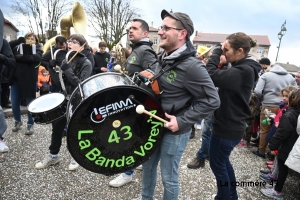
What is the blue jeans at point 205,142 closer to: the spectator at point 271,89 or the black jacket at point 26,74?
the spectator at point 271,89

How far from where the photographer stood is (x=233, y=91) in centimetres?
209

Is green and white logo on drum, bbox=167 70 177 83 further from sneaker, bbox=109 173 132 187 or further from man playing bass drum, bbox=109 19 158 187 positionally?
sneaker, bbox=109 173 132 187

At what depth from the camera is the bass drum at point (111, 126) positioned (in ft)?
4.64

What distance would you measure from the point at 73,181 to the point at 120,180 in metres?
0.62

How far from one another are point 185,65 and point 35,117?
1639 mm

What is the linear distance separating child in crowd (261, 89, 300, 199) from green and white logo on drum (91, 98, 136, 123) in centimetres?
234

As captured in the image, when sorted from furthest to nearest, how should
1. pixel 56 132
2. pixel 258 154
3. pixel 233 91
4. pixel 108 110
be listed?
pixel 258 154
pixel 56 132
pixel 233 91
pixel 108 110

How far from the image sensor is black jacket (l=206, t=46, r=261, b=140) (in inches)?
79.6

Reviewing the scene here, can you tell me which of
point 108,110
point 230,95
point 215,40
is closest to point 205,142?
point 230,95

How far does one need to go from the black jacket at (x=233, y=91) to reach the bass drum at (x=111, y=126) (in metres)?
0.78

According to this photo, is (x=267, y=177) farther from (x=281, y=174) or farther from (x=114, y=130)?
(x=114, y=130)

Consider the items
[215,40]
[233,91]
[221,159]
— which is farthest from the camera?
[215,40]

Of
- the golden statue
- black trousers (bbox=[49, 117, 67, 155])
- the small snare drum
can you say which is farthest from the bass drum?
the golden statue

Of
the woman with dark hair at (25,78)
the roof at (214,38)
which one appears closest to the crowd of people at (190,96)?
the woman with dark hair at (25,78)
